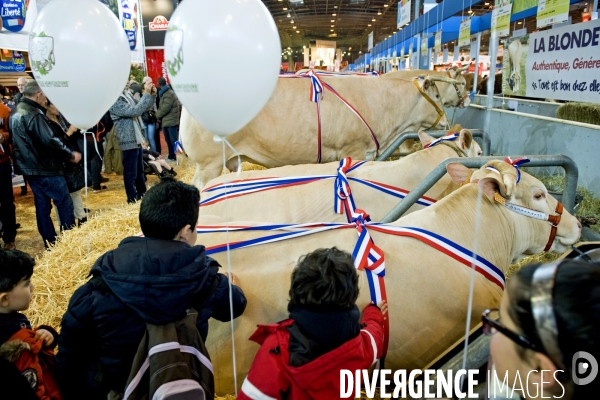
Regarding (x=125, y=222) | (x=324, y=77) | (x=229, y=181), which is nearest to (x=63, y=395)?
(x=229, y=181)

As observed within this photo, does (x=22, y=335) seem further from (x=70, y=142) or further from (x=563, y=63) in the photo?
(x=563, y=63)

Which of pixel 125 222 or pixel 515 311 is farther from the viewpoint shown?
pixel 125 222

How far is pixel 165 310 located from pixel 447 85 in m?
6.00

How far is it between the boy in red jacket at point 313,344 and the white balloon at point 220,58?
0.91 m

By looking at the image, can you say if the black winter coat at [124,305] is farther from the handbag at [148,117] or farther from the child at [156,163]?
the handbag at [148,117]

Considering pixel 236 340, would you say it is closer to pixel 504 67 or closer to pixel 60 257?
pixel 60 257

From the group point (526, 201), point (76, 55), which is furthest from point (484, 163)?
point (76, 55)

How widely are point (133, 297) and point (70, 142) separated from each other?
407 centimetres

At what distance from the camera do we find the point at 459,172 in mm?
2828

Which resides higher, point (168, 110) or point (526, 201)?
point (168, 110)

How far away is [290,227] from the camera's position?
2.44 m

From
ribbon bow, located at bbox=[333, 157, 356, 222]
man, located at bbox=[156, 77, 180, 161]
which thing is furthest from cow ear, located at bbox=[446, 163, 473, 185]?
man, located at bbox=[156, 77, 180, 161]

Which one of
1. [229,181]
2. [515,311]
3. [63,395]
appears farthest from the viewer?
[229,181]

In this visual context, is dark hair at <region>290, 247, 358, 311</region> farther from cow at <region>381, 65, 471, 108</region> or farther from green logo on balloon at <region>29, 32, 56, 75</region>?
cow at <region>381, 65, 471, 108</region>
